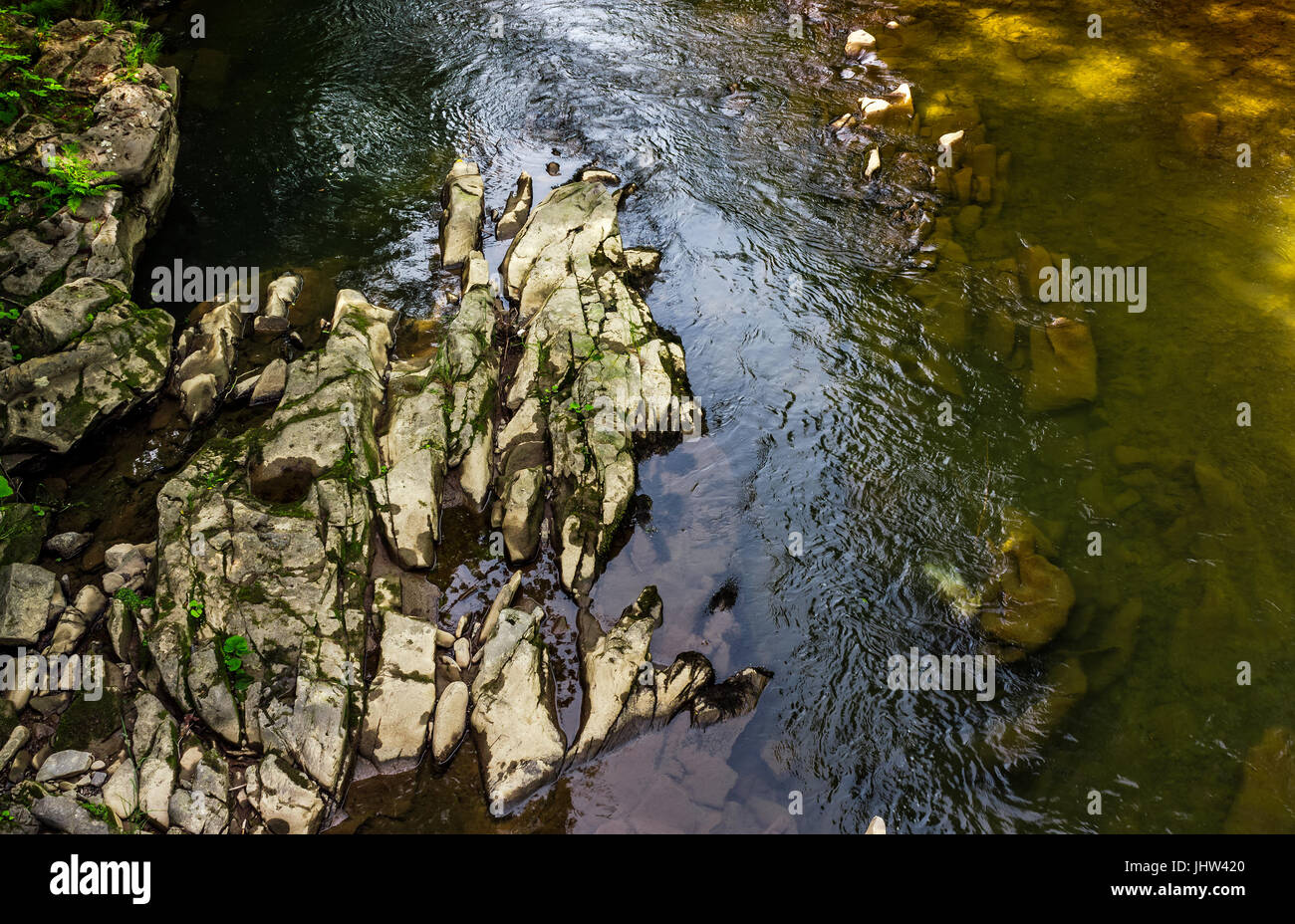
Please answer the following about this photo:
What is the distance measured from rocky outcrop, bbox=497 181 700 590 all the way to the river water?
0.46 m

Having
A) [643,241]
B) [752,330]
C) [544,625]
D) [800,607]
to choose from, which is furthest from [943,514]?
[643,241]

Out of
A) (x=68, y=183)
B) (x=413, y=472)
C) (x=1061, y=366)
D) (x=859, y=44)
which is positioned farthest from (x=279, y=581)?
(x=859, y=44)

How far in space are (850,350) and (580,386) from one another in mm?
4118

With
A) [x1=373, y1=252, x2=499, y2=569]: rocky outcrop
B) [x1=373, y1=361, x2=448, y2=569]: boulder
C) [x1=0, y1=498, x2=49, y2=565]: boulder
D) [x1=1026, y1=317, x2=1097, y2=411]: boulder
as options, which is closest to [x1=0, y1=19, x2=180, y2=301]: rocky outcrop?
[x1=0, y1=498, x2=49, y2=565]: boulder

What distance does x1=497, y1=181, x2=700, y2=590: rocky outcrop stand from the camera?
29.6 feet

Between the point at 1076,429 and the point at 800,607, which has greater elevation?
the point at 1076,429

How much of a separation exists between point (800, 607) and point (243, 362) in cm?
835

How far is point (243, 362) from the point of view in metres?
11.0

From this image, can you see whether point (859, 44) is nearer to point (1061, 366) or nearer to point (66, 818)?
point (1061, 366)

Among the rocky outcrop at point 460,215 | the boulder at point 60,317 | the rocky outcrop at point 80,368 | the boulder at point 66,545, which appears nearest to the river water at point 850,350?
the rocky outcrop at point 460,215

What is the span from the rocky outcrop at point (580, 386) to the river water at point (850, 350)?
463mm

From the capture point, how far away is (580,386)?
33.0ft

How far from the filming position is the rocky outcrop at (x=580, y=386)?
9.02m

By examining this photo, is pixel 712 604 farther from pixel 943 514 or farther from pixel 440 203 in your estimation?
pixel 440 203
